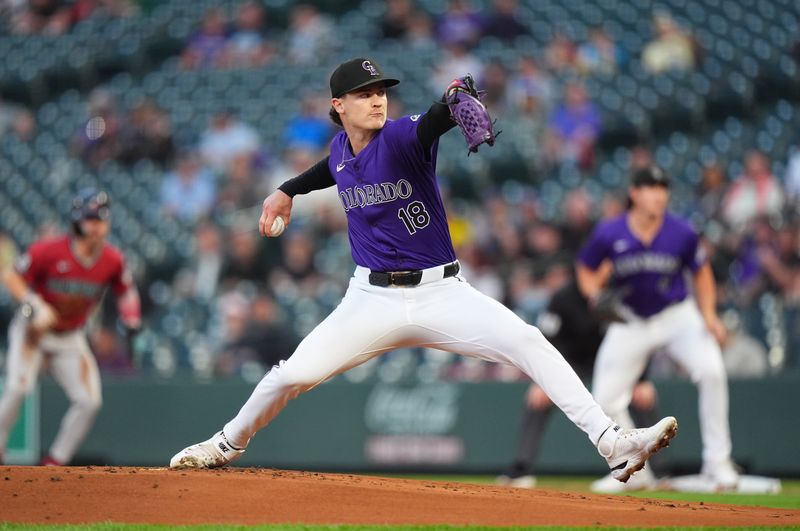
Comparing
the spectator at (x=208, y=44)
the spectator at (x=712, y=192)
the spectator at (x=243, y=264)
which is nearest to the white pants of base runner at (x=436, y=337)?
the spectator at (x=712, y=192)

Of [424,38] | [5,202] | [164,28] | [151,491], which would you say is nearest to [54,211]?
[5,202]

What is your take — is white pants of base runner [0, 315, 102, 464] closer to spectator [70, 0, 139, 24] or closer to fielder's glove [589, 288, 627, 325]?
fielder's glove [589, 288, 627, 325]

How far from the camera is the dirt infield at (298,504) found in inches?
217

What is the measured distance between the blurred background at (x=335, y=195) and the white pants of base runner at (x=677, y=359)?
2.20 metres

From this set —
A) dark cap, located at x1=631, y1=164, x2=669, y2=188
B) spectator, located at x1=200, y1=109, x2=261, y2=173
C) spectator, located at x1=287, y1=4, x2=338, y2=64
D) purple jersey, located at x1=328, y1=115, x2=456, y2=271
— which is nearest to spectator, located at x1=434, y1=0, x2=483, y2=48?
spectator, located at x1=287, y1=4, x2=338, y2=64

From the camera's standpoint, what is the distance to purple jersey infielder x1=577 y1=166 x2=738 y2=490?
9133 mm

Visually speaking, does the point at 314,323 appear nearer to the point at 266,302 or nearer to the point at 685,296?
the point at 266,302

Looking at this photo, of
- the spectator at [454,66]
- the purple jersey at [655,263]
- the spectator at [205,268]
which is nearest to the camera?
the purple jersey at [655,263]

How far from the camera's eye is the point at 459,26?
17.3 metres

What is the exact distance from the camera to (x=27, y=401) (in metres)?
13.1

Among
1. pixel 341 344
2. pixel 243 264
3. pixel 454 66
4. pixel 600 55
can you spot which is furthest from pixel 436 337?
pixel 454 66

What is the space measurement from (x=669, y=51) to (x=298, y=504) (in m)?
11.6

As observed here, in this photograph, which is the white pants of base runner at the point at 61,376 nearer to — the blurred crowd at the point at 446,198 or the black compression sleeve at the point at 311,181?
the blurred crowd at the point at 446,198

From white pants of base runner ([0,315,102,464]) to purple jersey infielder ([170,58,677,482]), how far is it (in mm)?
4785
